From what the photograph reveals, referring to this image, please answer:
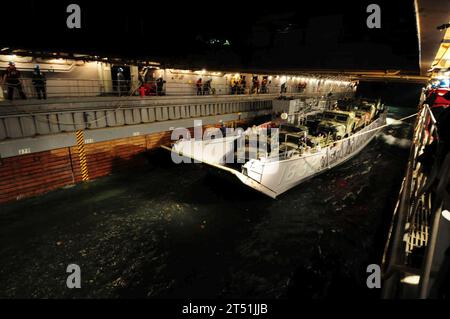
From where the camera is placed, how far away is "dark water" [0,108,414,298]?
8117 millimetres

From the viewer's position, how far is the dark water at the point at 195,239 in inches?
320

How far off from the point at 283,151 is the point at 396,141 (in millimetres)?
20361

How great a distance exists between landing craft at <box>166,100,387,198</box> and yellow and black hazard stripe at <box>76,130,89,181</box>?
597cm

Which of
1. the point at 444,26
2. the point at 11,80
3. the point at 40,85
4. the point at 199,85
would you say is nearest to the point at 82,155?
the point at 40,85

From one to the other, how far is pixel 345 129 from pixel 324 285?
554 inches

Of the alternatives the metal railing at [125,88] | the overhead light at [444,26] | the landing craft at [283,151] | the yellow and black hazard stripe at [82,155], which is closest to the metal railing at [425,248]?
the overhead light at [444,26]

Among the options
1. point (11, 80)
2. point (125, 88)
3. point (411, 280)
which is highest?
point (11, 80)

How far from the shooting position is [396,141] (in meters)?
27.1

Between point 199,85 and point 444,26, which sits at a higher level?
point 444,26

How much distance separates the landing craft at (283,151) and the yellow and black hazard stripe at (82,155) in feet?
19.6

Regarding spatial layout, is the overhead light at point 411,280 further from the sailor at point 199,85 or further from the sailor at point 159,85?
the sailor at point 199,85

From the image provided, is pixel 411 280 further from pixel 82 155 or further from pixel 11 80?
pixel 11 80
